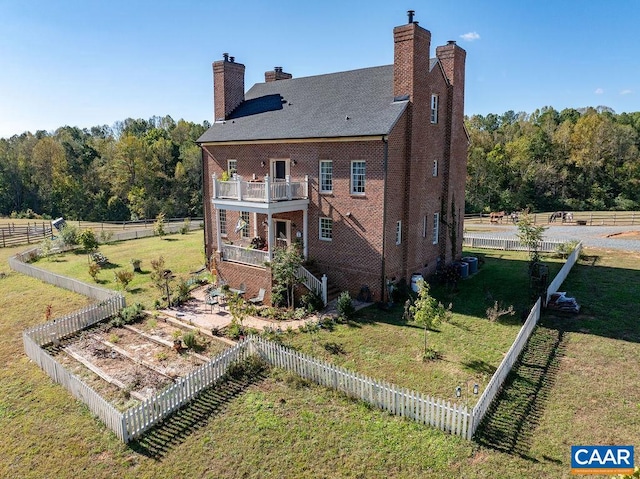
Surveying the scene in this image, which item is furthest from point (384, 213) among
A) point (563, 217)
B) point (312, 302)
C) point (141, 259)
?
point (563, 217)

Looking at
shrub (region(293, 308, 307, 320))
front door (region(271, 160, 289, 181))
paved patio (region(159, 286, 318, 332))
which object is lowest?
paved patio (region(159, 286, 318, 332))

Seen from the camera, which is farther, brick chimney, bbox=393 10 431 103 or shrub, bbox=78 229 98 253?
shrub, bbox=78 229 98 253

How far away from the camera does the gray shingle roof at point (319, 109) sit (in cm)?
1859

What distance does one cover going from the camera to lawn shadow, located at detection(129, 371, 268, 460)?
1022 cm

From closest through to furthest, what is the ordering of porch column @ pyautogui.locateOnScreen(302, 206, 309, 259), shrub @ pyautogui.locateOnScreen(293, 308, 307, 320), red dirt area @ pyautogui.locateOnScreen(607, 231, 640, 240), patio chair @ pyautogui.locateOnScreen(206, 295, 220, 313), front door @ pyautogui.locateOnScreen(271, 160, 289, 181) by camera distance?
shrub @ pyautogui.locateOnScreen(293, 308, 307, 320), patio chair @ pyautogui.locateOnScreen(206, 295, 220, 313), porch column @ pyautogui.locateOnScreen(302, 206, 309, 259), front door @ pyautogui.locateOnScreen(271, 160, 289, 181), red dirt area @ pyautogui.locateOnScreen(607, 231, 640, 240)

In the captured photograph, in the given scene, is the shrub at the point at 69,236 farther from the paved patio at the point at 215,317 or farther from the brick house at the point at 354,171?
the paved patio at the point at 215,317

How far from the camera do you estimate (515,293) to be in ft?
64.7

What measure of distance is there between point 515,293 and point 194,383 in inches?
584

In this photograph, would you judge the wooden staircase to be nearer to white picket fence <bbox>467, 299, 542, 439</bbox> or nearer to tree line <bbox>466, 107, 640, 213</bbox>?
white picket fence <bbox>467, 299, 542, 439</bbox>

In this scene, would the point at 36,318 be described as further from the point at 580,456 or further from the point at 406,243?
the point at 580,456

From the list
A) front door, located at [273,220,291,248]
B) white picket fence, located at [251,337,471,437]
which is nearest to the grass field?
white picket fence, located at [251,337,471,437]

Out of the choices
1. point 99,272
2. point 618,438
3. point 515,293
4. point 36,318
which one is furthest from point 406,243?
point 99,272

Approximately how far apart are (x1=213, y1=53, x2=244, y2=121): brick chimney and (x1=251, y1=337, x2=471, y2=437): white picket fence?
1641 cm

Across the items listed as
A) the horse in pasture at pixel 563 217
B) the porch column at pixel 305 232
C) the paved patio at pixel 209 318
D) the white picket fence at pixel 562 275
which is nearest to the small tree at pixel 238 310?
the paved patio at pixel 209 318
